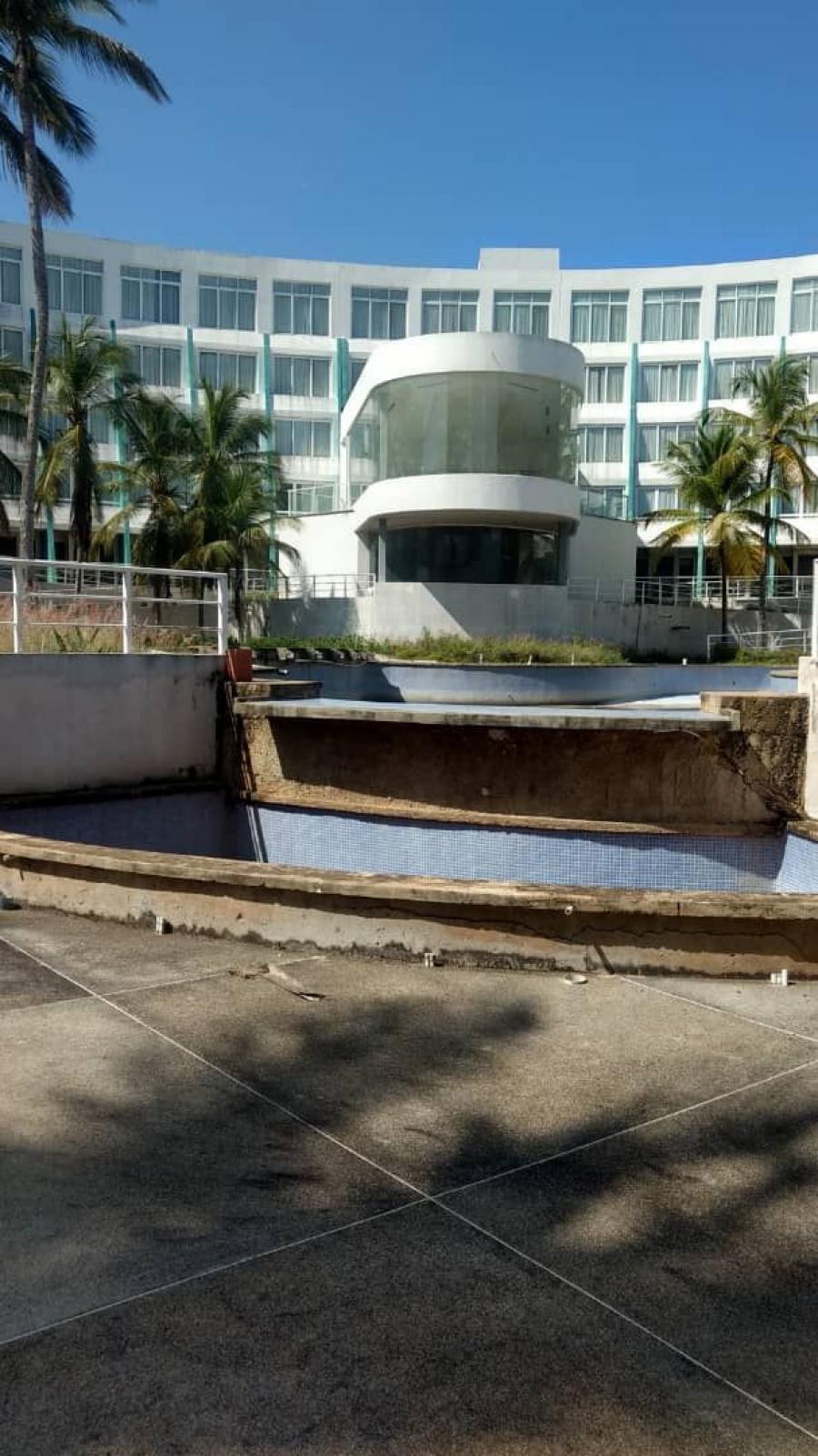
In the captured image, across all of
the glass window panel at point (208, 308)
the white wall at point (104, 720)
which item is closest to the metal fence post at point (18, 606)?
the white wall at point (104, 720)

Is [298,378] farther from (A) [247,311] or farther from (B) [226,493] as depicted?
(B) [226,493]

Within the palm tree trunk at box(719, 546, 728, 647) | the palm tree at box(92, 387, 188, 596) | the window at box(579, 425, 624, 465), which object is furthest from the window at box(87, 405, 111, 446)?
the palm tree trunk at box(719, 546, 728, 647)

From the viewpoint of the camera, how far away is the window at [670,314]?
4991 centimetres

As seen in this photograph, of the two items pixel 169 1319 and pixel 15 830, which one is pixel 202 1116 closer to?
pixel 169 1319

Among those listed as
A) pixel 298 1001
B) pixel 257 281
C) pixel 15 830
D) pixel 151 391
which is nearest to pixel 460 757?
pixel 15 830

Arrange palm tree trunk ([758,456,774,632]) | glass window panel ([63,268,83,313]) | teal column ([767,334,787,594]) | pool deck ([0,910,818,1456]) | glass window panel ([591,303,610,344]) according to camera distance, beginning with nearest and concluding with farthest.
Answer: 1. pool deck ([0,910,818,1456])
2. palm tree trunk ([758,456,774,632])
3. teal column ([767,334,787,594])
4. glass window panel ([63,268,83,313])
5. glass window panel ([591,303,610,344])

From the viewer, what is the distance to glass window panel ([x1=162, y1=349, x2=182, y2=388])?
Result: 4872 centimetres

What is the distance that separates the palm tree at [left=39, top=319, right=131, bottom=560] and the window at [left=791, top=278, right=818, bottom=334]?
3008 cm

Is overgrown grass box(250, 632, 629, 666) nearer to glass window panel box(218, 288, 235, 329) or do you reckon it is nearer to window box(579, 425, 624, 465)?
window box(579, 425, 624, 465)

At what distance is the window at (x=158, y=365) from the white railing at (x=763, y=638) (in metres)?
26.3

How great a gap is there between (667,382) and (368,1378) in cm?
5169

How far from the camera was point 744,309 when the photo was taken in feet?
162

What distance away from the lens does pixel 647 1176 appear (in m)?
3.73

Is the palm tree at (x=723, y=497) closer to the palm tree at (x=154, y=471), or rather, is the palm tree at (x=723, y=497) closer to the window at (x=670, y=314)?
the window at (x=670, y=314)
